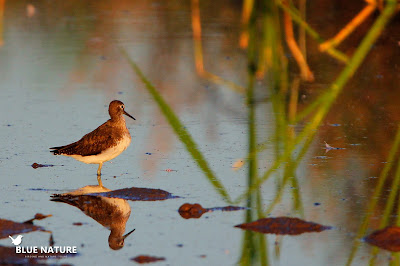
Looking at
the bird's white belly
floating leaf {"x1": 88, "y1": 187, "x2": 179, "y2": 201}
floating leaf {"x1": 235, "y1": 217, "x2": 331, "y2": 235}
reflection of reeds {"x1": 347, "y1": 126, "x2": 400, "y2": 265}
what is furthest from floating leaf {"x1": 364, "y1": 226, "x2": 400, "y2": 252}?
the bird's white belly

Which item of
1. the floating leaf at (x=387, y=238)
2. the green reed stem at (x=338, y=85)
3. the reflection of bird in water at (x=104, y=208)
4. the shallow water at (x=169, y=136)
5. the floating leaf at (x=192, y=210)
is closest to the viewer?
the floating leaf at (x=387, y=238)

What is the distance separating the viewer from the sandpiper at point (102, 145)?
695 cm

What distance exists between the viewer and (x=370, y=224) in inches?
218

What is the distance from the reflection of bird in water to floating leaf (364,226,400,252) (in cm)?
154

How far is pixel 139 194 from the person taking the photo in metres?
6.26

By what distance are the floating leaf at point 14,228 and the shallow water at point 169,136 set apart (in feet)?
0.38

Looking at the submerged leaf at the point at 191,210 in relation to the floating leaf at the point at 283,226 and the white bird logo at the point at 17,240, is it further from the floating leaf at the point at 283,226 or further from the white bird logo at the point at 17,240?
the white bird logo at the point at 17,240

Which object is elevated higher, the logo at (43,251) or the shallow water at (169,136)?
the shallow water at (169,136)

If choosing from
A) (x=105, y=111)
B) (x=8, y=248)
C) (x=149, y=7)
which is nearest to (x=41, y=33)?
(x=149, y=7)

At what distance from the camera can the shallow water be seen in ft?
17.4

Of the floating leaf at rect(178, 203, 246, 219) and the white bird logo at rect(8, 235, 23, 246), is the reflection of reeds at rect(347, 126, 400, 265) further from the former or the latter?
the white bird logo at rect(8, 235, 23, 246)

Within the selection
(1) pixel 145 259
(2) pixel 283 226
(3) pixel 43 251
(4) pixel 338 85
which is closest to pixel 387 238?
(2) pixel 283 226

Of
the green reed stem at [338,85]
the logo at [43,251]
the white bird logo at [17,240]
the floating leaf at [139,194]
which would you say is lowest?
the logo at [43,251]

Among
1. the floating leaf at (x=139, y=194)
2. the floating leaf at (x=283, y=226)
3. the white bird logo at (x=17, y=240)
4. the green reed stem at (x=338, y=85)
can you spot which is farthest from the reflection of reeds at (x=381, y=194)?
the white bird logo at (x=17, y=240)
